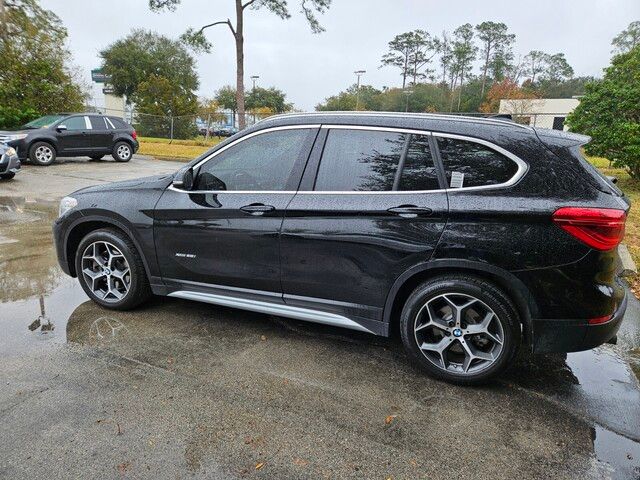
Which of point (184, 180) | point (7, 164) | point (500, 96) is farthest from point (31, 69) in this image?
point (500, 96)

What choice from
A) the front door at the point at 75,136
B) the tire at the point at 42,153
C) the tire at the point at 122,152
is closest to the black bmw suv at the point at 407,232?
the tire at the point at 42,153

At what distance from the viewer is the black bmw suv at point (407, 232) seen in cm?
279

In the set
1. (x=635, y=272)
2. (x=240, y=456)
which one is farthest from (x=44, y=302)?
(x=635, y=272)

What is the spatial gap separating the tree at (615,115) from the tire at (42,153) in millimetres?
15256

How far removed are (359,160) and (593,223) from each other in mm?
1503

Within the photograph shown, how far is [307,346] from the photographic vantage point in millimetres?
3611

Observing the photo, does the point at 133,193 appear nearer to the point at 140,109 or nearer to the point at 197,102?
the point at 140,109

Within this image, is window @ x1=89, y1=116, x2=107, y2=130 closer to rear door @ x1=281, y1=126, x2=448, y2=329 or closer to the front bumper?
the front bumper

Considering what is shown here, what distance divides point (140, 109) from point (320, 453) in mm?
42861

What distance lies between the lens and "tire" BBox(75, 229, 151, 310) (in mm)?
4012

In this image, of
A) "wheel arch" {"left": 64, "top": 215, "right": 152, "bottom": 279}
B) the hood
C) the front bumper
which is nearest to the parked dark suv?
the front bumper

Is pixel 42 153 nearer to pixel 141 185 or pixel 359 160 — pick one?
pixel 141 185

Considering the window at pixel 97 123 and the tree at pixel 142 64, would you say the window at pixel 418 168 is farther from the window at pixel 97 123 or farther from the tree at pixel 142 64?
the tree at pixel 142 64

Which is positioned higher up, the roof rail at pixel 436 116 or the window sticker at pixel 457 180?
the roof rail at pixel 436 116
